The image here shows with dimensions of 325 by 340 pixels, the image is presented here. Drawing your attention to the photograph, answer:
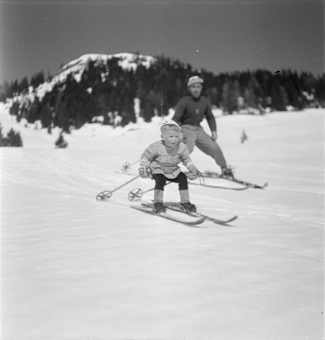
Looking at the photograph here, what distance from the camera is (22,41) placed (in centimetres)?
477

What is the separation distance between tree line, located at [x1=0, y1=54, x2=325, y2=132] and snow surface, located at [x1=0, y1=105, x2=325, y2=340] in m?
1.72

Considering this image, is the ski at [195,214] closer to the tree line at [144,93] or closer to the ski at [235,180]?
the ski at [235,180]

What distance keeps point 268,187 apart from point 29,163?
4.25 metres

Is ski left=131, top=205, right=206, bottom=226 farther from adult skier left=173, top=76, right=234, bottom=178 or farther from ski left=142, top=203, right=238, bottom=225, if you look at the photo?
adult skier left=173, top=76, right=234, bottom=178

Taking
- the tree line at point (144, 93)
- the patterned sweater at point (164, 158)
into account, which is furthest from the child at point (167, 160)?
the tree line at point (144, 93)

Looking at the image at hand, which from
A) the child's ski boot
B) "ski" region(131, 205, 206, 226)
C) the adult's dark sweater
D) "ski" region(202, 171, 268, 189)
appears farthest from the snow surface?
the adult's dark sweater

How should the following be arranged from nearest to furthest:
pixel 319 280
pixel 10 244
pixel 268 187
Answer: pixel 319 280, pixel 10 244, pixel 268 187

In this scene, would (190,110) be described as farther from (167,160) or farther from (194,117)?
(167,160)

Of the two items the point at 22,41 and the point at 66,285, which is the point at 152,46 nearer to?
the point at 22,41

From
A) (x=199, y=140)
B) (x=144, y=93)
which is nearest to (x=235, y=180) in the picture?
(x=199, y=140)

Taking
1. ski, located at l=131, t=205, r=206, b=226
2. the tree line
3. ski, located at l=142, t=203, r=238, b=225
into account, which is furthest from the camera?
the tree line

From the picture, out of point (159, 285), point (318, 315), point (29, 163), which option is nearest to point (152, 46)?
point (29, 163)

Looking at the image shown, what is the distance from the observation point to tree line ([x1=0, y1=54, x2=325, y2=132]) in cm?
689

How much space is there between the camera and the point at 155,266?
2.15 metres
